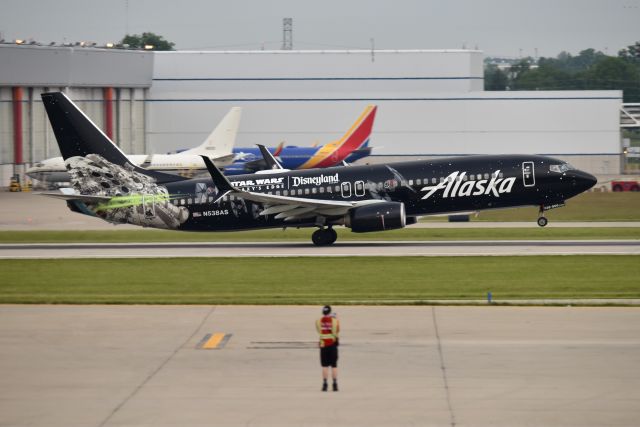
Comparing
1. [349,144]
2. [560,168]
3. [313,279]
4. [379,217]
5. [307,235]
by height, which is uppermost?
[349,144]

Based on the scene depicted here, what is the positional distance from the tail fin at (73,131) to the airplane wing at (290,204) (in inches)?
209

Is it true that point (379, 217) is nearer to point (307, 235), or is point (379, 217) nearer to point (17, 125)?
point (307, 235)

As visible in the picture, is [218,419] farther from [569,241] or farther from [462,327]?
[569,241]

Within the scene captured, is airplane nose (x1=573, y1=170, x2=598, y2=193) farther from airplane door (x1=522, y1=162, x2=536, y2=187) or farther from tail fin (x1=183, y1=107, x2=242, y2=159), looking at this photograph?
tail fin (x1=183, y1=107, x2=242, y2=159)

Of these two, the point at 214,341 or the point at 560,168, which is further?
the point at 560,168

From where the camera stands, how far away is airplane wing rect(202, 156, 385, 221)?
45.5m

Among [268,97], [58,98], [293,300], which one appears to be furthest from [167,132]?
[293,300]

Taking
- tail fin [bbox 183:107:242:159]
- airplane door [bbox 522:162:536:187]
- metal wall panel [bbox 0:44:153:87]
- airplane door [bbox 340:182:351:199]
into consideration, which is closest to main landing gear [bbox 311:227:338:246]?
airplane door [bbox 340:182:351:199]

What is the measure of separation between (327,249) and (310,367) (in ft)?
77.4

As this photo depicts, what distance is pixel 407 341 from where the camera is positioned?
83.4 feet

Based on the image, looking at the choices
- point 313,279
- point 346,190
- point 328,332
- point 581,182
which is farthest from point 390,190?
point 328,332

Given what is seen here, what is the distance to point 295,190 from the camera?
48.2m

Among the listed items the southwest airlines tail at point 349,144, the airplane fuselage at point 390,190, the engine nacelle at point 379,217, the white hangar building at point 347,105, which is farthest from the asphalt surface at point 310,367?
the white hangar building at point 347,105

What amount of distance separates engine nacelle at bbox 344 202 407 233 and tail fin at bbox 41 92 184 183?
1067 cm
